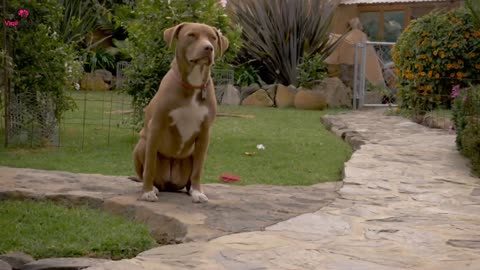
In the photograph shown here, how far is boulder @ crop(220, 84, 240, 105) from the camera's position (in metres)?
15.1

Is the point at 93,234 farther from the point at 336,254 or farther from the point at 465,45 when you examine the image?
the point at 465,45

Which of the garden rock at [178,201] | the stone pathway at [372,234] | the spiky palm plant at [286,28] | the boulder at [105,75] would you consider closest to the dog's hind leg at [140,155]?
the garden rock at [178,201]

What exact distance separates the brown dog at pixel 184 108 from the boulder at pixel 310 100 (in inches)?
412

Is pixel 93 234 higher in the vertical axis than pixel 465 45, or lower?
lower

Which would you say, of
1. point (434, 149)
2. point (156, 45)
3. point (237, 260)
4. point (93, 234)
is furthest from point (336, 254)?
point (156, 45)

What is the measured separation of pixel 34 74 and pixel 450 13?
7.62 meters

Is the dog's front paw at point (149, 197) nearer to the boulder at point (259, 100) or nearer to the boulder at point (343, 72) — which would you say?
the boulder at point (259, 100)

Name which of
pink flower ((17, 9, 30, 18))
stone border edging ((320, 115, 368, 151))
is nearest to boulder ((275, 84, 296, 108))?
stone border edging ((320, 115, 368, 151))

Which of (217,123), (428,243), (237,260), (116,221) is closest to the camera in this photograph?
(237,260)

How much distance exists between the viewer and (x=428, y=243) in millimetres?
4219

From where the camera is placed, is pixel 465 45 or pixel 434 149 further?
pixel 465 45

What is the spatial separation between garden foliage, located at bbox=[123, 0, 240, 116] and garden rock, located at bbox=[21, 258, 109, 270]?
4.95 meters

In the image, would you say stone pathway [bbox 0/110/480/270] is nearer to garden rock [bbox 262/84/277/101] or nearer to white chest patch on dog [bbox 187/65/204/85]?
white chest patch on dog [bbox 187/65/204/85]

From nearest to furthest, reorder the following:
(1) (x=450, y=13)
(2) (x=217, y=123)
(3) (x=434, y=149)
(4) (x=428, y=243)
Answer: (4) (x=428, y=243) < (3) (x=434, y=149) < (2) (x=217, y=123) < (1) (x=450, y=13)
